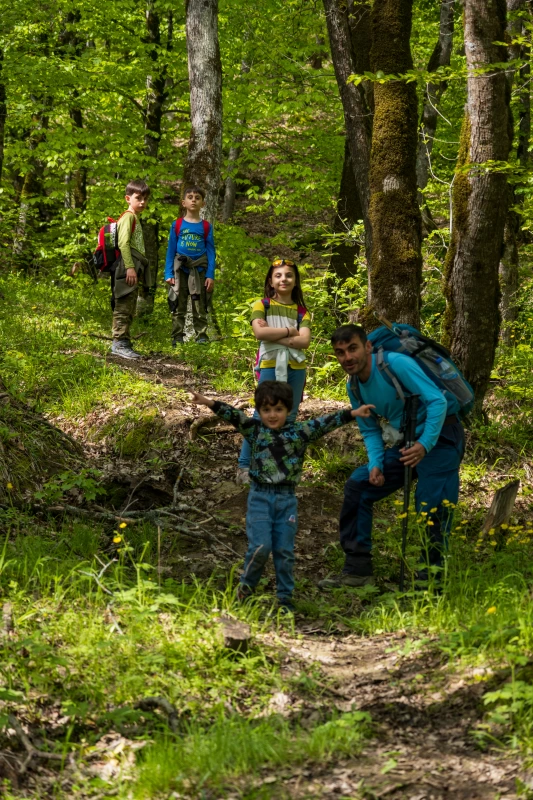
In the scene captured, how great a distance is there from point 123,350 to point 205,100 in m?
4.03

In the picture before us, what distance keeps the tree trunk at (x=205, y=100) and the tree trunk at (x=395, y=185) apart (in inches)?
130

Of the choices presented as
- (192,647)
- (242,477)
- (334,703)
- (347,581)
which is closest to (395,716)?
(334,703)

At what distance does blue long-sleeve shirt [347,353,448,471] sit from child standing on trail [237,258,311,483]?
3.21ft

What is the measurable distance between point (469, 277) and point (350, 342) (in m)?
3.44

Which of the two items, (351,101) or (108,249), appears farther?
(351,101)

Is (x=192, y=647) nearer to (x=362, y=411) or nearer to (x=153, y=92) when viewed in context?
(x=362, y=411)

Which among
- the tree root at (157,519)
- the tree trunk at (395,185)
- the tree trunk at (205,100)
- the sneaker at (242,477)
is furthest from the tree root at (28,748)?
the tree trunk at (205,100)

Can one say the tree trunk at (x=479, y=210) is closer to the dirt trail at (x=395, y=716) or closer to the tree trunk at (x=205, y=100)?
the dirt trail at (x=395, y=716)

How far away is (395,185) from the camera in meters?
8.34

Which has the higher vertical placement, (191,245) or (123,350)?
(191,245)

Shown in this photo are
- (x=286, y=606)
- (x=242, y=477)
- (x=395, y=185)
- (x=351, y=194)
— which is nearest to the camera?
(x=286, y=606)

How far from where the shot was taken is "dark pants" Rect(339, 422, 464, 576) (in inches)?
210

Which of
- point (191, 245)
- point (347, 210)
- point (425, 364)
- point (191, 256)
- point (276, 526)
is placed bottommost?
point (276, 526)

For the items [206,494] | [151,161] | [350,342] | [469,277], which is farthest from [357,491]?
[151,161]
